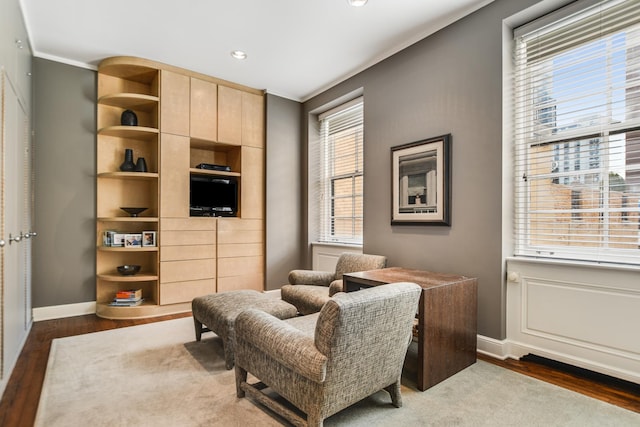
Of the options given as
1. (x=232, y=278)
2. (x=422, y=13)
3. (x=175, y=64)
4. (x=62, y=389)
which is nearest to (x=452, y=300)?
(x=422, y=13)

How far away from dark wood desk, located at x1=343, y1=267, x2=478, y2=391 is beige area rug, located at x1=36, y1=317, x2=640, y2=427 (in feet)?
0.32

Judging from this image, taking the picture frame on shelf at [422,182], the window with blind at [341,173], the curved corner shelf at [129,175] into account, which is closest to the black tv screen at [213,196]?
the curved corner shelf at [129,175]

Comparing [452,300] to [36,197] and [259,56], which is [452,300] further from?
[36,197]

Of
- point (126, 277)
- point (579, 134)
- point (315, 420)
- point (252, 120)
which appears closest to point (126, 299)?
point (126, 277)

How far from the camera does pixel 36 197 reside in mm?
3611

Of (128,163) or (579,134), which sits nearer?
(579,134)

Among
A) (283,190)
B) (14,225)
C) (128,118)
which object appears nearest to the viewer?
(14,225)

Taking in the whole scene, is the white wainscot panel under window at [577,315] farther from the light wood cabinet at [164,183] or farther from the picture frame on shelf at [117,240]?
the picture frame on shelf at [117,240]

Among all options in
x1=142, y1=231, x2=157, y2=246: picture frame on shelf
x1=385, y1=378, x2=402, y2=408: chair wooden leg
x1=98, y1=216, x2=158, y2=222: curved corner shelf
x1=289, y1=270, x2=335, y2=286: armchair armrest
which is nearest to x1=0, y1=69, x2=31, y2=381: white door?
x1=98, y1=216, x2=158, y2=222: curved corner shelf

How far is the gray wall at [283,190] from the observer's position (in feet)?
15.8

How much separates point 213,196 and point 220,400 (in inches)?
112

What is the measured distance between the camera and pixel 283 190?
194 inches

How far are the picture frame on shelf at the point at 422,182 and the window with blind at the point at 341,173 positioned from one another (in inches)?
33.8

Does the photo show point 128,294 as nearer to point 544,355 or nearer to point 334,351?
point 334,351
